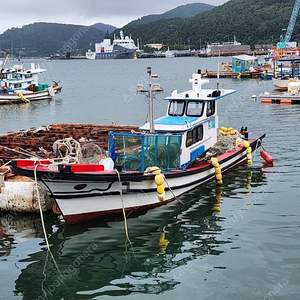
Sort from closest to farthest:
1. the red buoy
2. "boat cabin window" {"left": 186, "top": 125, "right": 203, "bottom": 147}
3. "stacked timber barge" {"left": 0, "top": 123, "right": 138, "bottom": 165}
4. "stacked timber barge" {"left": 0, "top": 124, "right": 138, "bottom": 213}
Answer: "stacked timber barge" {"left": 0, "top": 124, "right": 138, "bottom": 213} → "boat cabin window" {"left": 186, "top": 125, "right": 203, "bottom": 147} → "stacked timber barge" {"left": 0, "top": 123, "right": 138, "bottom": 165} → the red buoy

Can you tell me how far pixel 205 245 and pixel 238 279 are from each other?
6.63 ft

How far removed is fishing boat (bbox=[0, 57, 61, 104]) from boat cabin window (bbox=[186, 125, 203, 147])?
38.9m

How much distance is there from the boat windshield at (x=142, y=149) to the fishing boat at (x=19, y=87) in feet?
131

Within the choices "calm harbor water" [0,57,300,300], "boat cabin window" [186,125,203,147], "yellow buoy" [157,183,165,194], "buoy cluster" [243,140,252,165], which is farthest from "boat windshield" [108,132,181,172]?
"buoy cluster" [243,140,252,165]

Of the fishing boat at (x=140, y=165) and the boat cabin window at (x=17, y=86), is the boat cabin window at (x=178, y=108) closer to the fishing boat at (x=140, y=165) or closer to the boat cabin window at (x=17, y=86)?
the fishing boat at (x=140, y=165)

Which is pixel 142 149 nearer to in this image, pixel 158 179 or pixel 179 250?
pixel 158 179

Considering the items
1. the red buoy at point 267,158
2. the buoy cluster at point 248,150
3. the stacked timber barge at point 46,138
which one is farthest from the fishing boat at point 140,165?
the stacked timber barge at point 46,138

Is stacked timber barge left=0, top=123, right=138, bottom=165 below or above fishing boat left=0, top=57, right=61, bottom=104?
below

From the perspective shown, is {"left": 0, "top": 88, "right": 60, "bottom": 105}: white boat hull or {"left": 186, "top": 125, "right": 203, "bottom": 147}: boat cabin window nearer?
{"left": 186, "top": 125, "right": 203, "bottom": 147}: boat cabin window

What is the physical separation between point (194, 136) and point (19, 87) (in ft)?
138

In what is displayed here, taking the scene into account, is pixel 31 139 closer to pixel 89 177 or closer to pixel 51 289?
pixel 89 177

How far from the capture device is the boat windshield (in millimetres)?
14297

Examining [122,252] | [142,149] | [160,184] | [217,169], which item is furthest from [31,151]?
[122,252]

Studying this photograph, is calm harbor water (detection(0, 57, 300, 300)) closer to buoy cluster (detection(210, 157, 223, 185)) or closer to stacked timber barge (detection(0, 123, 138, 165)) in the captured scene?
buoy cluster (detection(210, 157, 223, 185))
